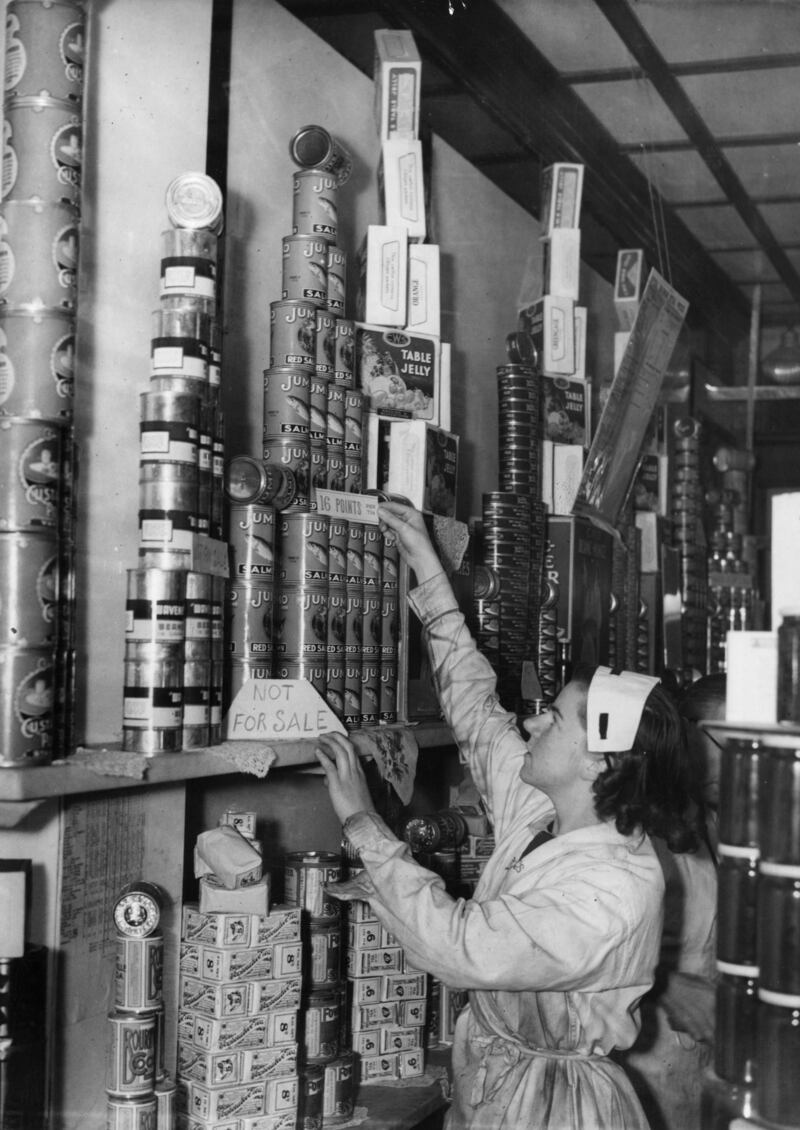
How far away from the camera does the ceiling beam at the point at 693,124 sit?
2.47 meters

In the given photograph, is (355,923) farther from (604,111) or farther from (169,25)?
(604,111)

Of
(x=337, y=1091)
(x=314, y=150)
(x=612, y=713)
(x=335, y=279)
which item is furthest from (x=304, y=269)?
(x=337, y=1091)

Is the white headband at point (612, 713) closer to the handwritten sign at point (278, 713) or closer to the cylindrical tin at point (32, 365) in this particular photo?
the handwritten sign at point (278, 713)

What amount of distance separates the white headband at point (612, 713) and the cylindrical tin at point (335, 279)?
0.75 metres

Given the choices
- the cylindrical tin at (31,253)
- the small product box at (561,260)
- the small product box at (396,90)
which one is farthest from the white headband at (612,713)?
the small product box at (561,260)

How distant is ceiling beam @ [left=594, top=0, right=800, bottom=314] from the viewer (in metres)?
2.47

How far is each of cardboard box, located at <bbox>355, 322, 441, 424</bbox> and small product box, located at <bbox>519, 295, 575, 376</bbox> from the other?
0.62m

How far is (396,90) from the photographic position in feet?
7.68

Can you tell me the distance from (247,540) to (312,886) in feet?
1.75

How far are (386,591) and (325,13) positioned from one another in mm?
1119

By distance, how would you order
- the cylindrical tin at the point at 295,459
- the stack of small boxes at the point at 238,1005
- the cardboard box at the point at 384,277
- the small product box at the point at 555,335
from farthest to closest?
the small product box at the point at 555,335 < the cardboard box at the point at 384,277 < the cylindrical tin at the point at 295,459 < the stack of small boxes at the point at 238,1005

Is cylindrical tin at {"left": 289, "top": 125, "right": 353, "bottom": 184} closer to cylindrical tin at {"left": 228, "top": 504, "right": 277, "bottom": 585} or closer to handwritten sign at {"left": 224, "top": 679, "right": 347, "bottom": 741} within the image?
cylindrical tin at {"left": 228, "top": 504, "right": 277, "bottom": 585}

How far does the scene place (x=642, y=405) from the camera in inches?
103

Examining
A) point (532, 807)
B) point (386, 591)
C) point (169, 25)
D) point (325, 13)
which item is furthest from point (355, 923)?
point (325, 13)
